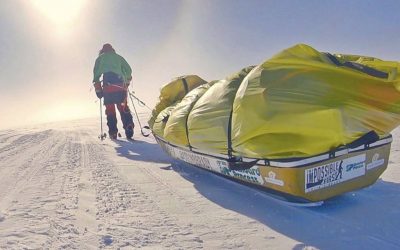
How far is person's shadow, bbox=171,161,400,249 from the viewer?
2.34 metres

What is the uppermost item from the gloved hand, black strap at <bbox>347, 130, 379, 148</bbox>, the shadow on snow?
the gloved hand

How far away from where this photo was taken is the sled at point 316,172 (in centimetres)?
267

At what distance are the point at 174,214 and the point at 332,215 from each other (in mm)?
1173

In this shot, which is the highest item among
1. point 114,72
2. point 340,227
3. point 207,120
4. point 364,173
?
point 114,72

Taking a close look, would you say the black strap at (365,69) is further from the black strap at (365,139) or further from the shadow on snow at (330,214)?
the shadow on snow at (330,214)

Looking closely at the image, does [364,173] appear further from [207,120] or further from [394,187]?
[207,120]

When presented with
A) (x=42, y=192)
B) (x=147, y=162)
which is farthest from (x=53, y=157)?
(x=42, y=192)

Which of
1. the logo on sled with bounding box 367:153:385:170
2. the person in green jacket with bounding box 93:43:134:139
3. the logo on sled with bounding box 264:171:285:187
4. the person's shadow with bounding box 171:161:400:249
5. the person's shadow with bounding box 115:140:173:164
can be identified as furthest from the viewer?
the person in green jacket with bounding box 93:43:134:139

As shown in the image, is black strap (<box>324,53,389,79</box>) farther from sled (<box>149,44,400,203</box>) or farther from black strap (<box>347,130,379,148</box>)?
black strap (<box>347,130,379,148</box>)

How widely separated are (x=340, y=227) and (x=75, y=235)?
176 centimetres

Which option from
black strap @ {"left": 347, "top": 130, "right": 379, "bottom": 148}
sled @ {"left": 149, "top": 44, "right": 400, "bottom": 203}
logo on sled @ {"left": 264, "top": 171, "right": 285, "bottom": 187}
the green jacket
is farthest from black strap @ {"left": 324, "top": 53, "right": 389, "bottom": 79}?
the green jacket

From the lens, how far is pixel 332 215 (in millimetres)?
2758

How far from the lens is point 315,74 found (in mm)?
2617

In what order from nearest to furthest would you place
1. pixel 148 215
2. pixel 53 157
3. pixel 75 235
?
pixel 75 235
pixel 148 215
pixel 53 157
